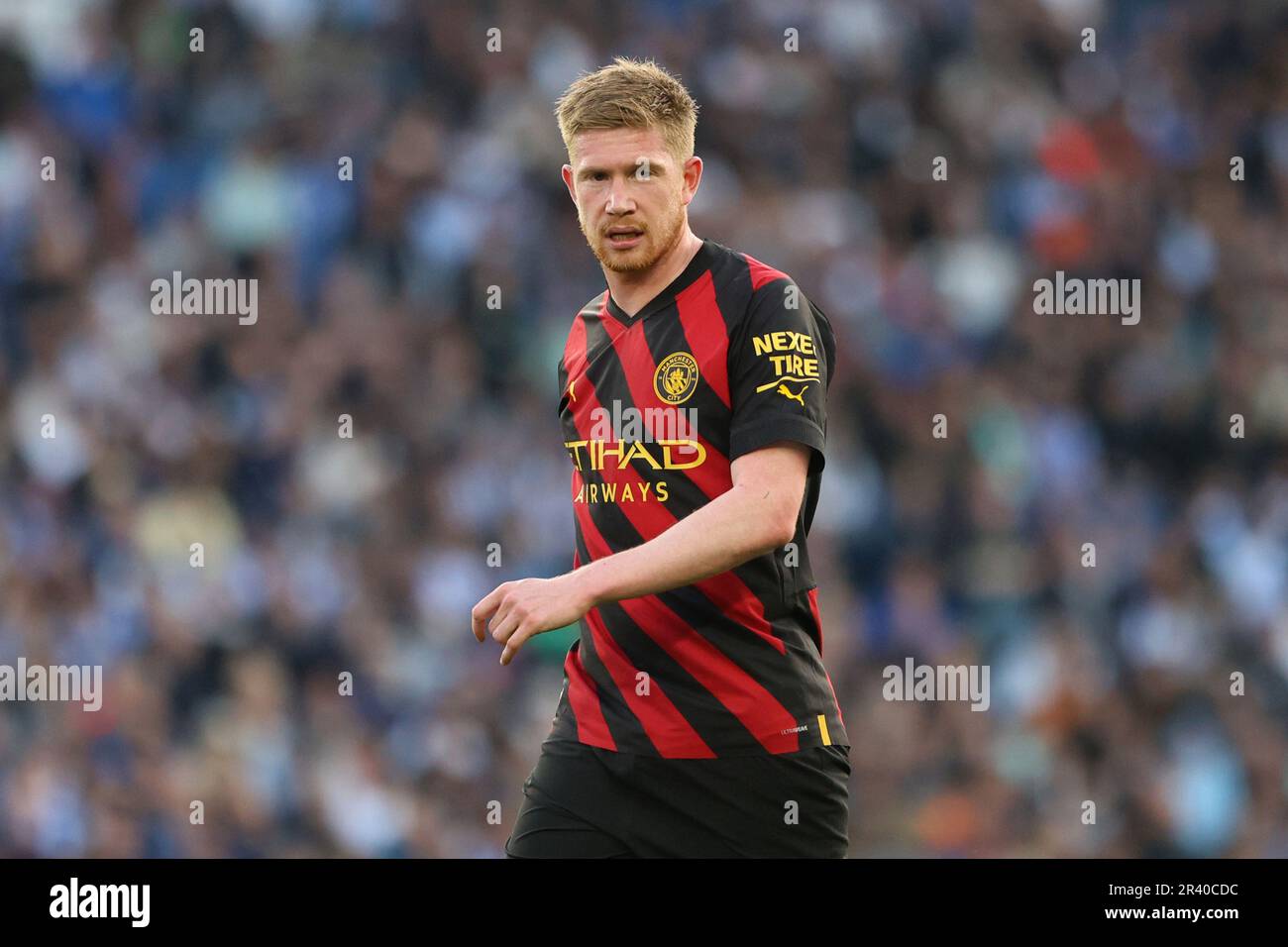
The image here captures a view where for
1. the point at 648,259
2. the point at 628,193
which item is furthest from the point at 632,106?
the point at 648,259

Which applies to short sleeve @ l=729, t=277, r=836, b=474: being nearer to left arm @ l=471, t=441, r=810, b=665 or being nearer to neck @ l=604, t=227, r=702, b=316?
left arm @ l=471, t=441, r=810, b=665

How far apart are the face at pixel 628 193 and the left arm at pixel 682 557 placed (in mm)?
521

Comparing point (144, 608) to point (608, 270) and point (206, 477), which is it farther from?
point (608, 270)

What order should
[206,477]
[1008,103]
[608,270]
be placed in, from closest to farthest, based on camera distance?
1. [608,270]
2. [206,477]
3. [1008,103]

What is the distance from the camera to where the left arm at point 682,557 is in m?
2.77

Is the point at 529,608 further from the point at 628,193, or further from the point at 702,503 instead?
the point at 628,193

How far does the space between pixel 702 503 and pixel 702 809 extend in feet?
1.97

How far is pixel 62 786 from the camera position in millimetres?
6781

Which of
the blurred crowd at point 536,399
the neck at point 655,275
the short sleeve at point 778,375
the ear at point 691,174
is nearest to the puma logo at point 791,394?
the short sleeve at point 778,375

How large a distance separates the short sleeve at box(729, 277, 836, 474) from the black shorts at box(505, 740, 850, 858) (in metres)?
0.61

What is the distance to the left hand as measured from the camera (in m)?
2.74

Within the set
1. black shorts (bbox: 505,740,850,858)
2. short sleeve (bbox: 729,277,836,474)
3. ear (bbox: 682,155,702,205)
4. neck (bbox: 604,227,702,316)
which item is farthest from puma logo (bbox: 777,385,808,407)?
black shorts (bbox: 505,740,850,858)
